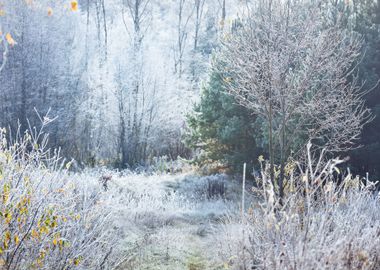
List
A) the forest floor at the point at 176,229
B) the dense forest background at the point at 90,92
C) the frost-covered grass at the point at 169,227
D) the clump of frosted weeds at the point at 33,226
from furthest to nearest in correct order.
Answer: the dense forest background at the point at 90,92, the forest floor at the point at 176,229, the clump of frosted weeds at the point at 33,226, the frost-covered grass at the point at 169,227

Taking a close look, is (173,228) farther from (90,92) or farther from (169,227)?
(90,92)

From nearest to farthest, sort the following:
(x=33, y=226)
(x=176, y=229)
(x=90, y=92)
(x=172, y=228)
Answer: (x=33, y=226) < (x=176, y=229) < (x=172, y=228) < (x=90, y=92)

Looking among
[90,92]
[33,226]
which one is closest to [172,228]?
[33,226]

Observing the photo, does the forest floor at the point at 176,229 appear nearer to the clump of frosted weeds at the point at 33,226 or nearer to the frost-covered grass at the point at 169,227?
the frost-covered grass at the point at 169,227

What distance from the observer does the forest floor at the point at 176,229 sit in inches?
245

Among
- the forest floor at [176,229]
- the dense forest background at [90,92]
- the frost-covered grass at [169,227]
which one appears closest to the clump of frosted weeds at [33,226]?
the frost-covered grass at [169,227]

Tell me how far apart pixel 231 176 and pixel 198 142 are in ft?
6.99

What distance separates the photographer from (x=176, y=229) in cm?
783

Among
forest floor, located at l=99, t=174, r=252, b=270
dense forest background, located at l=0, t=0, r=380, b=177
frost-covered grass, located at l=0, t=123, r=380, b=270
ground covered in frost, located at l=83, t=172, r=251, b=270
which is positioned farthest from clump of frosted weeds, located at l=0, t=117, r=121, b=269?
dense forest background, located at l=0, t=0, r=380, b=177

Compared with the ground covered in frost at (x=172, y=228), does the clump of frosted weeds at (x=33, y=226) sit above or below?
above

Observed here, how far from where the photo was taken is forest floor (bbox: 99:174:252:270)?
623 centimetres

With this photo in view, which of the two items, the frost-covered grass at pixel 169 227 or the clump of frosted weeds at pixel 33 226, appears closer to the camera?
the frost-covered grass at pixel 169 227

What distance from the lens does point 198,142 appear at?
15055 mm

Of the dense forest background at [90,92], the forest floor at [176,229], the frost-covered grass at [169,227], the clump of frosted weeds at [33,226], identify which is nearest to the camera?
the frost-covered grass at [169,227]
